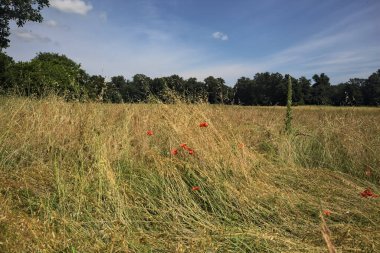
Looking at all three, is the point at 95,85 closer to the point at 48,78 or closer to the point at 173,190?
the point at 173,190

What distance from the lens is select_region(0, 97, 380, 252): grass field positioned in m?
2.38

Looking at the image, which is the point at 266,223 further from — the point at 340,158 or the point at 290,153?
the point at 340,158

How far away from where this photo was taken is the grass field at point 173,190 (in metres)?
2.38

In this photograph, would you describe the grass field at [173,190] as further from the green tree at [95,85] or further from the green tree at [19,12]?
the green tree at [19,12]

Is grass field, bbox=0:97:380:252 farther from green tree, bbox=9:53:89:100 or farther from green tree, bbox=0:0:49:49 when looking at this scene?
green tree, bbox=0:0:49:49

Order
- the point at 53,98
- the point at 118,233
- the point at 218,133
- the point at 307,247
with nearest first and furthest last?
1. the point at 307,247
2. the point at 118,233
3. the point at 218,133
4. the point at 53,98

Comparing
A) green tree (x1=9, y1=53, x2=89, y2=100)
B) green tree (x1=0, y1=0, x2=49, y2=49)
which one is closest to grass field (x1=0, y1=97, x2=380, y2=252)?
green tree (x1=9, y1=53, x2=89, y2=100)

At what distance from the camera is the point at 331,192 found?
3.53m

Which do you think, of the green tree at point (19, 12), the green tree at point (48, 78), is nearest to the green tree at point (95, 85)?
the green tree at point (48, 78)

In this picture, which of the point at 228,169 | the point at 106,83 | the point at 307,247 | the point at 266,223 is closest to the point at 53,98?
the point at 106,83

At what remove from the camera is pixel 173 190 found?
3266 mm

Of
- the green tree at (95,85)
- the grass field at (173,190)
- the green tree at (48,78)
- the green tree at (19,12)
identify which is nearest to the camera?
the grass field at (173,190)

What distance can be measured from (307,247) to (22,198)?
8.35 feet

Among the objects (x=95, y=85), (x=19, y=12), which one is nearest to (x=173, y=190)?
(x=95, y=85)
